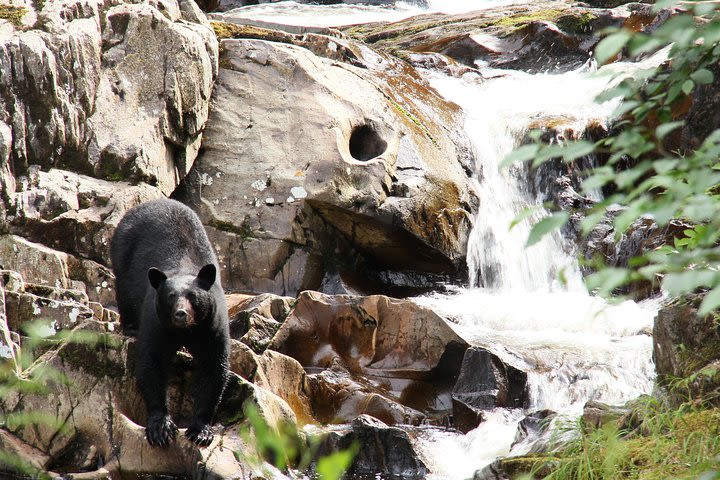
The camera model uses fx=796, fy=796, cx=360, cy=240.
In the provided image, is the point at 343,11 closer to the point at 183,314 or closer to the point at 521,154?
the point at 183,314

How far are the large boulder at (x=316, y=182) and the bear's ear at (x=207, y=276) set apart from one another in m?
4.17

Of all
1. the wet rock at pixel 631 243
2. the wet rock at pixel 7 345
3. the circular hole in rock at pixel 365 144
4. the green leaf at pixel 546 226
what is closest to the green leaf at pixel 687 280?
the green leaf at pixel 546 226

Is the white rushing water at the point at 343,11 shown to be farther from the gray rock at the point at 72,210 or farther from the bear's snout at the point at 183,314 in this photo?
the bear's snout at the point at 183,314

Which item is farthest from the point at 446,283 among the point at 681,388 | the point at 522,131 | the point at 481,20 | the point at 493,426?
the point at 481,20

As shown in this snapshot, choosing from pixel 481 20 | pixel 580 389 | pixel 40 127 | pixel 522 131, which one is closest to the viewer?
pixel 580 389

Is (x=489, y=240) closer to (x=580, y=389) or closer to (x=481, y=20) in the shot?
(x=580, y=389)

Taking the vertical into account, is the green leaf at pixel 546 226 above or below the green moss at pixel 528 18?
above

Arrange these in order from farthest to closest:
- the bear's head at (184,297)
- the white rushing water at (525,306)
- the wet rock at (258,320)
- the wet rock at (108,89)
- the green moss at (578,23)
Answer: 1. the green moss at (578,23)
2. the wet rock at (108,89)
3. the wet rock at (258,320)
4. the white rushing water at (525,306)
5. the bear's head at (184,297)

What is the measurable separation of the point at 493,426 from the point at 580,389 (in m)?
1.23

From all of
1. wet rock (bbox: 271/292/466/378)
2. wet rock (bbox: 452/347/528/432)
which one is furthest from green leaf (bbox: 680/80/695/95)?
wet rock (bbox: 271/292/466/378)

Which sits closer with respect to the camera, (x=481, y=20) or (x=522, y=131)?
(x=522, y=131)

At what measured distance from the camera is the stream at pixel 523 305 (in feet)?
21.5

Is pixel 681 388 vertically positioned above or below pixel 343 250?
above

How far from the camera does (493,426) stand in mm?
6566
